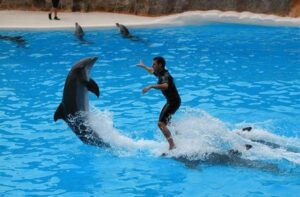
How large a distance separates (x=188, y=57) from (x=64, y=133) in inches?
254

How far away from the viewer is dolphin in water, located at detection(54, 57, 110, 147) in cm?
768

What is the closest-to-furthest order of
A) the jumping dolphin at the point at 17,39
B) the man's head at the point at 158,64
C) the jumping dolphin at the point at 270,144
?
the man's head at the point at 158,64
the jumping dolphin at the point at 270,144
the jumping dolphin at the point at 17,39

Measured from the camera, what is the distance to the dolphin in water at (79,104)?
7.68m

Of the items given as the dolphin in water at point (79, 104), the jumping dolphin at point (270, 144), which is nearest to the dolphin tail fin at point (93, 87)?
the dolphin in water at point (79, 104)

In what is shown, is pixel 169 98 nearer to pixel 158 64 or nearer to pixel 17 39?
pixel 158 64

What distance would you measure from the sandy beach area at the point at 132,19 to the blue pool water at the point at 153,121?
142 inches

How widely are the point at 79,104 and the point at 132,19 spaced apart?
14.3m

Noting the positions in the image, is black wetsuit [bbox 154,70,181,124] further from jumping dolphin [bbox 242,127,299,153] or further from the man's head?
jumping dolphin [bbox 242,127,299,153]

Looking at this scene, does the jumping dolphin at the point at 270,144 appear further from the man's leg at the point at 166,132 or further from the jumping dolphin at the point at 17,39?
the jumping dolphin at the point at 17,39

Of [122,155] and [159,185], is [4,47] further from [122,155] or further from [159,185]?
[159,185]

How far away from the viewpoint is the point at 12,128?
9.18 metres

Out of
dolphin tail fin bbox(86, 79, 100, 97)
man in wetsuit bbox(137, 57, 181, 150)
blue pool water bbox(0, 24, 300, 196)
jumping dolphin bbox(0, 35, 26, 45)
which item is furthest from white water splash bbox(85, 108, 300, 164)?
jumping dolphin bbox(0, 35, 26, 45)

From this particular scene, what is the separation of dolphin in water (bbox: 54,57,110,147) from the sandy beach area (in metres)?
12.5

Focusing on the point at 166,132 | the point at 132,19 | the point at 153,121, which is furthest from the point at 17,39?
the point at 166,132
